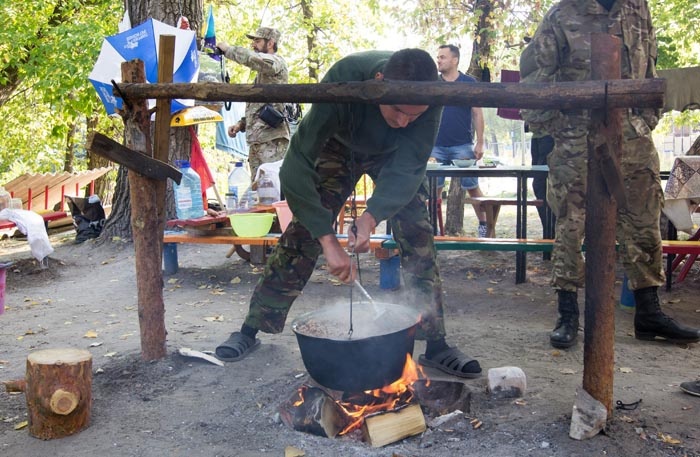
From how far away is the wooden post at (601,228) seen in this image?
2697 millimetres

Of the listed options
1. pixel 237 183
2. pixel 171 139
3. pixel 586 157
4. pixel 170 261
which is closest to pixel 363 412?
pixel 586 157

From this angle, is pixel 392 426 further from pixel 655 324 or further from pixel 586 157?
pixel 655 324

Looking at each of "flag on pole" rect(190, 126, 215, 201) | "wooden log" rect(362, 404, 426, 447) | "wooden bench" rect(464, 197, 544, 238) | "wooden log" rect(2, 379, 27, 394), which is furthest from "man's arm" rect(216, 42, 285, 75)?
"wooden log" rect(362, 404, 426, 447)

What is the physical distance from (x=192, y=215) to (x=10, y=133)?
13.9m

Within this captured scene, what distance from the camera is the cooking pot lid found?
10.5 ft

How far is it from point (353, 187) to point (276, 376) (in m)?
1.19

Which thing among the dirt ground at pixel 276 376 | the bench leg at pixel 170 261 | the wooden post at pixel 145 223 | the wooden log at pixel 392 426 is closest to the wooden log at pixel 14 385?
the dirt ground at pixel 276 376

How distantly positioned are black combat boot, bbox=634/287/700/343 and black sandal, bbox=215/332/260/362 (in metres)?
2.60

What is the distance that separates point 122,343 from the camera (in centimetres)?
443

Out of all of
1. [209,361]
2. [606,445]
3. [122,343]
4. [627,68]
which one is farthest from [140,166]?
[627,68]

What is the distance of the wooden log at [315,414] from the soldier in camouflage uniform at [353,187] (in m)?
0.57

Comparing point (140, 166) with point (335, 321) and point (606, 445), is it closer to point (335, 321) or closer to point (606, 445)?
point (335, 321)

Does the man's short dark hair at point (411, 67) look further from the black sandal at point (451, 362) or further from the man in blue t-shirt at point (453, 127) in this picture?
the man in blue t-shirt at point (453, 127)

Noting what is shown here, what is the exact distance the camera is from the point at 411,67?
2.82 m
